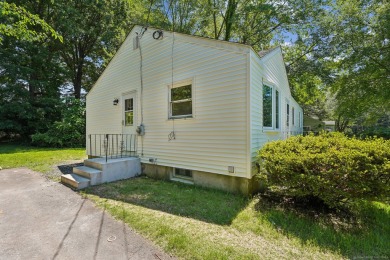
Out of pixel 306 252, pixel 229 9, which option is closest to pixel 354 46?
pixel 229 9

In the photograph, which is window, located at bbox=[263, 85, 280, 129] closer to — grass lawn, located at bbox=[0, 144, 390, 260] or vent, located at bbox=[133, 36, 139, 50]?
grass lawn, located at bbox=[0, 144, 390, 260]

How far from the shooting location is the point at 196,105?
223 inches

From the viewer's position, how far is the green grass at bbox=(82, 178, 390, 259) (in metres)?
2.73

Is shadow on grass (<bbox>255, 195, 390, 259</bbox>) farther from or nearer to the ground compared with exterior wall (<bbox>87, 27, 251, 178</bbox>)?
nearer to the ground

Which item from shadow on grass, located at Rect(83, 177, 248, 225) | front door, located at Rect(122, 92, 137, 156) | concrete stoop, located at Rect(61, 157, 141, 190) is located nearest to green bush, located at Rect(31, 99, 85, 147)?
front door, located at Rect(122, 92, 137, 156)

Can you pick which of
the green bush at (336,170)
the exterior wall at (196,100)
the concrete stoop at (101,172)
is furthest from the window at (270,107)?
the concrete stoop at (101,172)

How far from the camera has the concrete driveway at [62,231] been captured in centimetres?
272

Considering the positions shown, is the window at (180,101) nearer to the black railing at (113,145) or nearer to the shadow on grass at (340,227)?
the black railing at (113,145)

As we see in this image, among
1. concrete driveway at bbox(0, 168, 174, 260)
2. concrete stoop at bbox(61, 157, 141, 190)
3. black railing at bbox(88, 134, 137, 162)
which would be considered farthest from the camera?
black railing at bbox(88, 134, 137, 162)

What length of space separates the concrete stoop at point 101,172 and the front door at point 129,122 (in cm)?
85

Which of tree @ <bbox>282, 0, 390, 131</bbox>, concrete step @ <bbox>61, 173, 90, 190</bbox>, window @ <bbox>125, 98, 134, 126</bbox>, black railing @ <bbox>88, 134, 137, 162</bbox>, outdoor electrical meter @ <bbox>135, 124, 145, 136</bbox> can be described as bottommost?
concrete step @ <bbox>61, 173, 90, 190</bbox>

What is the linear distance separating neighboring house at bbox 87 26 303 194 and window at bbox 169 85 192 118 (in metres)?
0.03

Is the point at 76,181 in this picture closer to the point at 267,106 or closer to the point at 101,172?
the point at 101,172

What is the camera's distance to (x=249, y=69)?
474 cm
